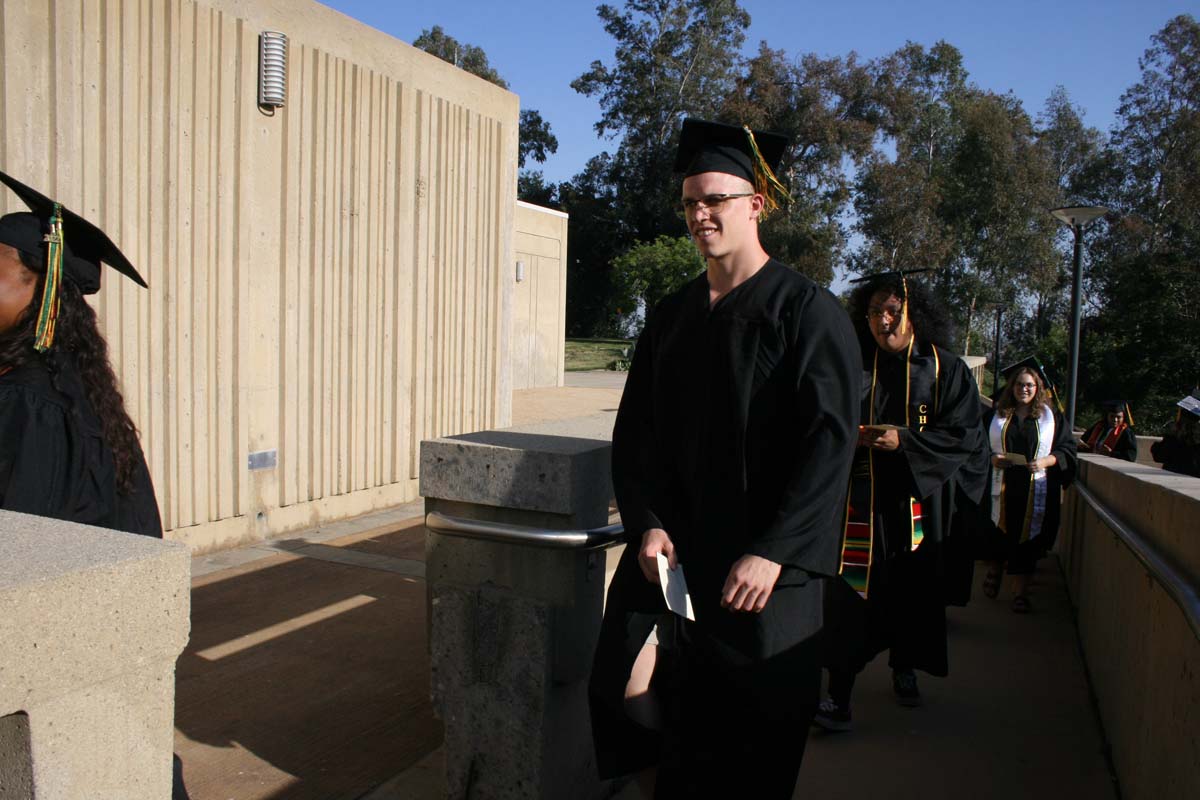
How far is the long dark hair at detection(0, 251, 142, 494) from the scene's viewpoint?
2.34 meters

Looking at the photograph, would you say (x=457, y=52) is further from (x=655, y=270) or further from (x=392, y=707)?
(x=392, y=707)

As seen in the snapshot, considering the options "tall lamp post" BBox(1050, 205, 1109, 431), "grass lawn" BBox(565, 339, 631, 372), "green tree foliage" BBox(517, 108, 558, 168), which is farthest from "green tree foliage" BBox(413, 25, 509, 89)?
"tall lamp post" BBox(1050, 205, 1109, 431)

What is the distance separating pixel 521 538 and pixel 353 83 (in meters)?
5.91

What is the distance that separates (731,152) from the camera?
2.54m

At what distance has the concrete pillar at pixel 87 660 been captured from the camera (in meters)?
1.35

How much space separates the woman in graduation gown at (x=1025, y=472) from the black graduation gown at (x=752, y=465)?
15.3 feet

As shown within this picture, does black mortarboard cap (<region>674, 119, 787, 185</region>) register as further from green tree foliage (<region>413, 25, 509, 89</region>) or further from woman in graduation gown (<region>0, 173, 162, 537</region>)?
green tree foliage (<region>413, 25, 509, 89</region>)

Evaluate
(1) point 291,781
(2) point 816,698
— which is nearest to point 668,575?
(2) point 816,698

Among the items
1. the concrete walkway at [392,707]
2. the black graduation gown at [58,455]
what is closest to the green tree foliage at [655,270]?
the concrete walkway at [392,707]

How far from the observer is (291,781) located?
355 cm

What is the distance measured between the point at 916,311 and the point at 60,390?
360 cm

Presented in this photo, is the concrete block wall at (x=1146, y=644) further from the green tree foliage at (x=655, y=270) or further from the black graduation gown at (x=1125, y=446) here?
the green tree foliage at (x=655, y=270)

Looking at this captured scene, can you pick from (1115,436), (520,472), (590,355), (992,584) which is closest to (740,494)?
(520,472)

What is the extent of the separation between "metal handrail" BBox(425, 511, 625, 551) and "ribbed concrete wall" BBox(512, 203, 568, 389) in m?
17.8
